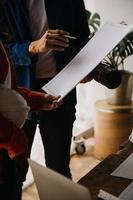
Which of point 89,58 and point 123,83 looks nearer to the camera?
point 89,58

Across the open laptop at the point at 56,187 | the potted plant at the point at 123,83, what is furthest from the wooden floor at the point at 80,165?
the open laptop at the point at 56,187

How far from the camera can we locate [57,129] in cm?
136

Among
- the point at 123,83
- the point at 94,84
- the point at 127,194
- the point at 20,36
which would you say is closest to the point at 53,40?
the point at 20,36

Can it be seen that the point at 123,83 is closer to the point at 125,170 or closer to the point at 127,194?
the point at 125,170

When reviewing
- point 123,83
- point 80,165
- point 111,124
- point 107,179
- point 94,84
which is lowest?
point 80,165

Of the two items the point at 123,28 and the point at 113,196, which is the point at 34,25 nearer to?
the point at 123,28

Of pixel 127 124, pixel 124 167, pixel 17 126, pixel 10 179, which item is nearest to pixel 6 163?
pixel 10 179

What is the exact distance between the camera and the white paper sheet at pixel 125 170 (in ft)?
2.96

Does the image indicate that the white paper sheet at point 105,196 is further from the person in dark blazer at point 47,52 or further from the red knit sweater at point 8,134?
the person in dark blazer at point 47,52

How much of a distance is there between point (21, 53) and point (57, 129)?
355 mm

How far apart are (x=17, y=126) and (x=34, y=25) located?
48cm

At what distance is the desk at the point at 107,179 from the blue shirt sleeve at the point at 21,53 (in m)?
0.46

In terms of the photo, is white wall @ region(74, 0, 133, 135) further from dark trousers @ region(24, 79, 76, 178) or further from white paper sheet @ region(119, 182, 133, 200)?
white paper sheet @ region(119, 182, 133, 200)

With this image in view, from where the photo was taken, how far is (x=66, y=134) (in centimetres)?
139
